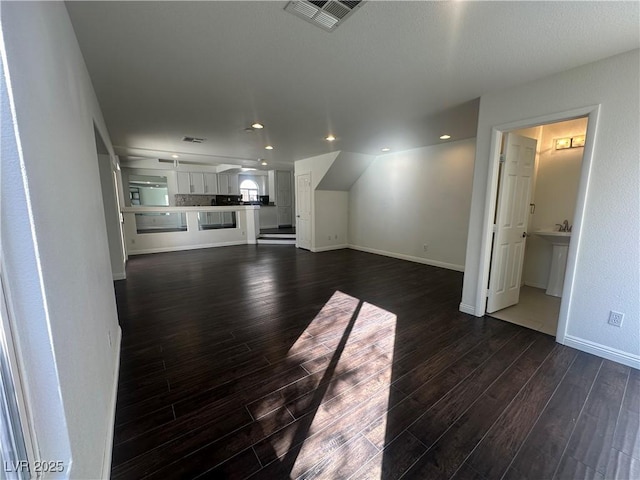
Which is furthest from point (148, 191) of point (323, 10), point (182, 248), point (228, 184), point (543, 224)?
point (543, 224)

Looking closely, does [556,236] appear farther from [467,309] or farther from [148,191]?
[148,191]

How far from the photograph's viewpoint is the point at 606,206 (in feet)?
7.26

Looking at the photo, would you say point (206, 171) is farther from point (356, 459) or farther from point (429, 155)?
point (356, 459)

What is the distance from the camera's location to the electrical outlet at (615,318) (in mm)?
2209

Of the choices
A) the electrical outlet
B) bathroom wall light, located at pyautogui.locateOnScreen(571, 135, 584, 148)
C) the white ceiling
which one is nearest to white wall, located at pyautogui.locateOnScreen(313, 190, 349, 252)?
the white ceiling

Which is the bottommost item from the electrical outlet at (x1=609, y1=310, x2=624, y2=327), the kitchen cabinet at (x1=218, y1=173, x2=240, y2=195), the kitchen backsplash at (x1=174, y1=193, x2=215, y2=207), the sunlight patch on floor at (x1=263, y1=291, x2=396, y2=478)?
the sunlight patch on floor at (x1=263, y1=291, x2=396, y2=478)

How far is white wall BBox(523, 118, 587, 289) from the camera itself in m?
3.59

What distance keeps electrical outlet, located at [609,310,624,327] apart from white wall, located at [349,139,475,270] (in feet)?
8.94

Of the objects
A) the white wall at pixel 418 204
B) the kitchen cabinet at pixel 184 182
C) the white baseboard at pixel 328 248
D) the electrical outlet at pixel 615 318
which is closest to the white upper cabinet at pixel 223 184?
the kitchen cabinet at pixel 184 182

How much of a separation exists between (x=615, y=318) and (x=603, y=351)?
12.4 inches

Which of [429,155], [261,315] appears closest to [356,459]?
[261,315]

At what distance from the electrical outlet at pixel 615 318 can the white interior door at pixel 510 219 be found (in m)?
0.95

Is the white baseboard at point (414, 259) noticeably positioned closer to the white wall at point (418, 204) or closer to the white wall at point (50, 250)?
the white wall at point (418, 204)

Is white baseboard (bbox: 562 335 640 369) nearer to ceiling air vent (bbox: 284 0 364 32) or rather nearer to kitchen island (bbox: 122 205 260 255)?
ceiling air vent (bbox: 284 0 364 32)
